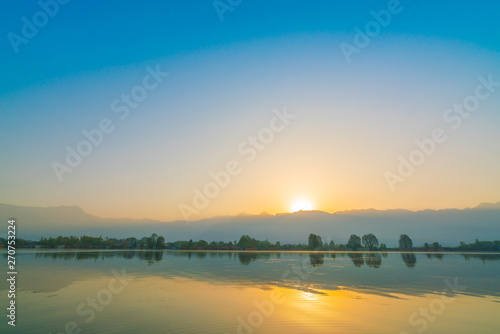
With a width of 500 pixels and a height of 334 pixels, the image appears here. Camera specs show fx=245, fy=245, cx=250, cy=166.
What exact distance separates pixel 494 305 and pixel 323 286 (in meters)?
15.7

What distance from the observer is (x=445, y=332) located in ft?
50.7

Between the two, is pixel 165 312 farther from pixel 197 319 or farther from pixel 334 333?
pixel 334 333

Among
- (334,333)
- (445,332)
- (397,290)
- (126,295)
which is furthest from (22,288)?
(397,290)

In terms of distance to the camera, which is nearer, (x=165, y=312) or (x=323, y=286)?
(x=165, y=312)

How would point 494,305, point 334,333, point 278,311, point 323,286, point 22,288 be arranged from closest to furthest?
point 334,333, point 278,311, point 494,305, point 22,288, point 323,286

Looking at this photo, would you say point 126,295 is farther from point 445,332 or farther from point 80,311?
point 445,332

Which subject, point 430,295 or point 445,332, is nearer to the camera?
point 445,332

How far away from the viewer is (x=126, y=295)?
78.0ft

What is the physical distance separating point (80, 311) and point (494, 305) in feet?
115

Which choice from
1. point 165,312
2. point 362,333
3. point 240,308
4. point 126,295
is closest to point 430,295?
point 362,333

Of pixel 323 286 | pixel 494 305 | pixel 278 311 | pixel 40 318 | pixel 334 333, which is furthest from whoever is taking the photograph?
pixel 323 286

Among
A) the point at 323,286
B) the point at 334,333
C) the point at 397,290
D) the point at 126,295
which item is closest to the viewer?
the point at 334,333

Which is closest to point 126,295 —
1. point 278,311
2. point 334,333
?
point 278,311

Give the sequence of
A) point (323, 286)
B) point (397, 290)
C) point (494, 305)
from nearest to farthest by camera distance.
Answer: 1. point (494, 305)
2. point (397, 290)
3. point (323, 286)
